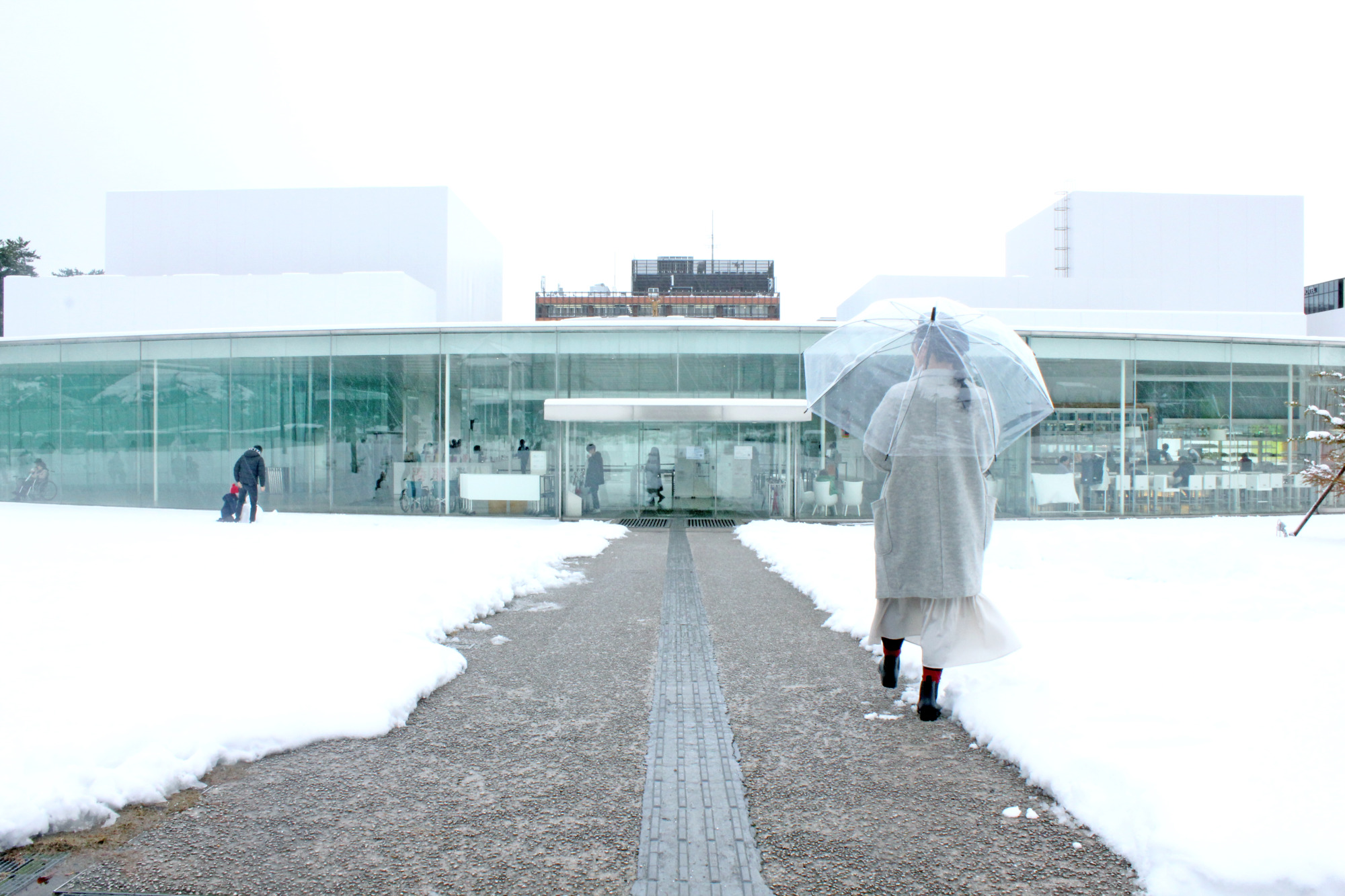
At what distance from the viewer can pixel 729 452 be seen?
1795 centimetres

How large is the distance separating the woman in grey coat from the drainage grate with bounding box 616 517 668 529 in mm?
12117

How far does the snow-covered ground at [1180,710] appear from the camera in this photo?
8.41 feet

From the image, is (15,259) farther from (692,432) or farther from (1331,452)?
(1331,452)

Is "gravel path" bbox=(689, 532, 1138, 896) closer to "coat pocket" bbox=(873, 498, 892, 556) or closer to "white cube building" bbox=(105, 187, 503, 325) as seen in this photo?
"coat pocket" bbox=(873, 498, 892, 556)

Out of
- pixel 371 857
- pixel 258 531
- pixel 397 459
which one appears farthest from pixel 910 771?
pixel 397 459

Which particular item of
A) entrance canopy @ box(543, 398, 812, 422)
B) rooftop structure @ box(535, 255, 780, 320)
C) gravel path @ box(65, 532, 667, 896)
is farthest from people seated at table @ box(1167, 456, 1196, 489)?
rooftop structure @ box(535, 255, 780, 320)

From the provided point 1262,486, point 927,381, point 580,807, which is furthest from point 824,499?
point 580,807

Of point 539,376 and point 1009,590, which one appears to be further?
point 539,376

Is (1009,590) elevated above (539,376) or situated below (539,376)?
below

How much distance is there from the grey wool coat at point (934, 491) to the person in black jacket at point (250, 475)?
15.2 metres

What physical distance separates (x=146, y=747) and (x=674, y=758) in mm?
2175

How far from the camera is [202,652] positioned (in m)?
4.92

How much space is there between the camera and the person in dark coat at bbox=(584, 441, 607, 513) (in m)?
18.1

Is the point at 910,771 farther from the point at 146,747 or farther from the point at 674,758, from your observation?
the point at 146,747
